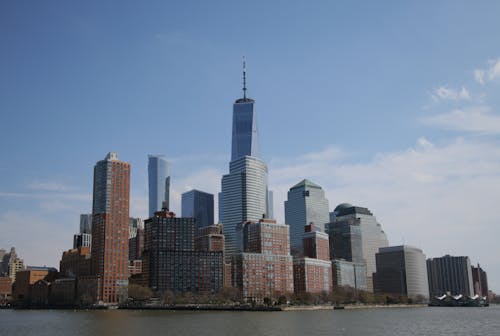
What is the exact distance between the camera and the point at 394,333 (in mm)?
107000

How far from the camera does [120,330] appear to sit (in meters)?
112

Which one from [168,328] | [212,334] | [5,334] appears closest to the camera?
[212,334]

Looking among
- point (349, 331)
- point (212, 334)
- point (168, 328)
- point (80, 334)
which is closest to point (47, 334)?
point (80, 334)

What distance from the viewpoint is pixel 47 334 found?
4210 inches

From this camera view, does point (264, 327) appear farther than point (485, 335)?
Yes

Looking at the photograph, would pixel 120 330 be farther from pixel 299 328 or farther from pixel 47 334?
pixel 299 328

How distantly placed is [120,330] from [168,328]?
969cm

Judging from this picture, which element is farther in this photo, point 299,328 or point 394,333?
point 299,328

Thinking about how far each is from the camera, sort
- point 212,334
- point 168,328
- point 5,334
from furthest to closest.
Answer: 1. point 168,328
2. point 5,334
3. point 212,334

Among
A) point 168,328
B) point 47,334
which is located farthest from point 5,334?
point 168,328

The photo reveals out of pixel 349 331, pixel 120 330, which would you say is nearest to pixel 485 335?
pixel 349 331

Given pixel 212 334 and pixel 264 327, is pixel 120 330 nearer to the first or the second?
pixel 212 334

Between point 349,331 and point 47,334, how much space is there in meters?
54.8

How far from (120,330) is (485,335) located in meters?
65.8
